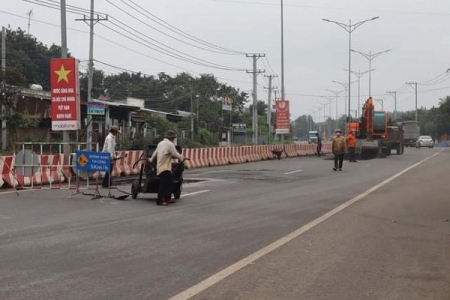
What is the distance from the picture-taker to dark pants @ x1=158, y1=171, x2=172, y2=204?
12.0 metres

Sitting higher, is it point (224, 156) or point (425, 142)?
point (425, 142)

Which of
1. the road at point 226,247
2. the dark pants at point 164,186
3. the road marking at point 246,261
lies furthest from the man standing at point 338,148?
the dark pants at point 164,186

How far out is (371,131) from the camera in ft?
126

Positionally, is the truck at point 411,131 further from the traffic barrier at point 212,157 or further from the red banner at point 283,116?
the traffic barrier at point 212,157

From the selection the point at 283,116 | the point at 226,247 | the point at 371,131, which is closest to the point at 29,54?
the point at 283,116

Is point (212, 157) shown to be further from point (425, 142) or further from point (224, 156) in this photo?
point (425, 142)

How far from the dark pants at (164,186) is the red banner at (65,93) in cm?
679

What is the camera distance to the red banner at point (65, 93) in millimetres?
17516

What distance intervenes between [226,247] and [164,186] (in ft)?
15.2

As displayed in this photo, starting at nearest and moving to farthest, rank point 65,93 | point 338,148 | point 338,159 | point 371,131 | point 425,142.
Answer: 1. point 65,93
2. point 338,148
3. point 338,159
4. point 371,131
5. point 425,142

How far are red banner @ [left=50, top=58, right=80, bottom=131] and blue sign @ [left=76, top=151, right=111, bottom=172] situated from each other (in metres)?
4.58

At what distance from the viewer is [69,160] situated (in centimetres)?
1728

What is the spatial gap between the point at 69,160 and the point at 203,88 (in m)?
82.1

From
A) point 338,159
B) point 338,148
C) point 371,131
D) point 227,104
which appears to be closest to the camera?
point 338,148
